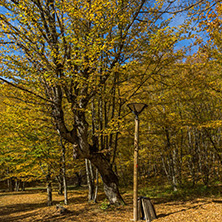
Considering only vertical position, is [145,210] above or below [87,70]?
below

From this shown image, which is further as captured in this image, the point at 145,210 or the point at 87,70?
the point at 87,70

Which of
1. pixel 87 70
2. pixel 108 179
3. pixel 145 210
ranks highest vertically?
pixel 87 70

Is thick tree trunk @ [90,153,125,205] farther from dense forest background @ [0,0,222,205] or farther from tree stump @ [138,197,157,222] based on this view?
tree stump @ [138,197,157,222]

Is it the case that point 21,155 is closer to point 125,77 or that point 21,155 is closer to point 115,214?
point 115,214

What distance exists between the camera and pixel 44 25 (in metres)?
6.35

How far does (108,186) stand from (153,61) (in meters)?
5.07

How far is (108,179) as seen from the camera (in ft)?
23.9

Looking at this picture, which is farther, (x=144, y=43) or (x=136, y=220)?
(x=144, y=43)

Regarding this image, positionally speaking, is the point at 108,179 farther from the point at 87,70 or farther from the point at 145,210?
the point at 87,70

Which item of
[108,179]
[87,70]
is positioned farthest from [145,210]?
[87,70]

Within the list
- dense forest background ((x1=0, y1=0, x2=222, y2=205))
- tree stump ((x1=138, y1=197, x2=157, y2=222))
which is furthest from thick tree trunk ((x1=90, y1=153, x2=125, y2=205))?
tree stump ((x1=138, y1=197, x2=157, y2=222))

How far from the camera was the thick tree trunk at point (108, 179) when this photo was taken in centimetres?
709

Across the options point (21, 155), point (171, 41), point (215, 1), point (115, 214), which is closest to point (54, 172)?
point (21, 155)

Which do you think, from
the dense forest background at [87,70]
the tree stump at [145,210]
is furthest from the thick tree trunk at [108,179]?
the tree stump at [145,210]
